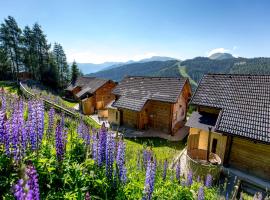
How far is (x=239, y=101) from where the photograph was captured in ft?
45.8

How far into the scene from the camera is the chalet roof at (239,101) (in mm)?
11852

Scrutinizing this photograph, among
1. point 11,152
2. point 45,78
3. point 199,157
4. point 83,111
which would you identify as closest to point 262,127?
point 199,157

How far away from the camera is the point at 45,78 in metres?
45.8

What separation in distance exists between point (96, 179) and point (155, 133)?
17021 mm

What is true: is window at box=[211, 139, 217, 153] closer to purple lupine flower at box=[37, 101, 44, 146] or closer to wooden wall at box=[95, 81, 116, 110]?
purple lupine flower at box=[37, 101, 44, 146]

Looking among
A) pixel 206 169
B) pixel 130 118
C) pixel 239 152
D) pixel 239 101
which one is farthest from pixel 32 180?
pixel 130 118

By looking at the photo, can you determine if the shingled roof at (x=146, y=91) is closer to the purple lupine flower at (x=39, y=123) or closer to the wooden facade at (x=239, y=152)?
the wooden facade at (x=239, y=152)

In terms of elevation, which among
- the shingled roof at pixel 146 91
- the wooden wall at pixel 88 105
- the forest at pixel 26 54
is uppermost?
the forest at pixel 26 54

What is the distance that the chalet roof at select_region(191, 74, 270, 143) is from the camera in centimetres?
1185

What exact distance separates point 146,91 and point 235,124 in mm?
11820

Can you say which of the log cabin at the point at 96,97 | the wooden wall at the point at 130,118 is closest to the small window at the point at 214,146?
the wooden wall at the point at 130,118

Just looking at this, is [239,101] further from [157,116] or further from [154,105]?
[154,105]

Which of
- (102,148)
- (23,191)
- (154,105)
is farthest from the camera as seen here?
(154,105)

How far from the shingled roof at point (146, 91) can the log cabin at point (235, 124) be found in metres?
4.46
